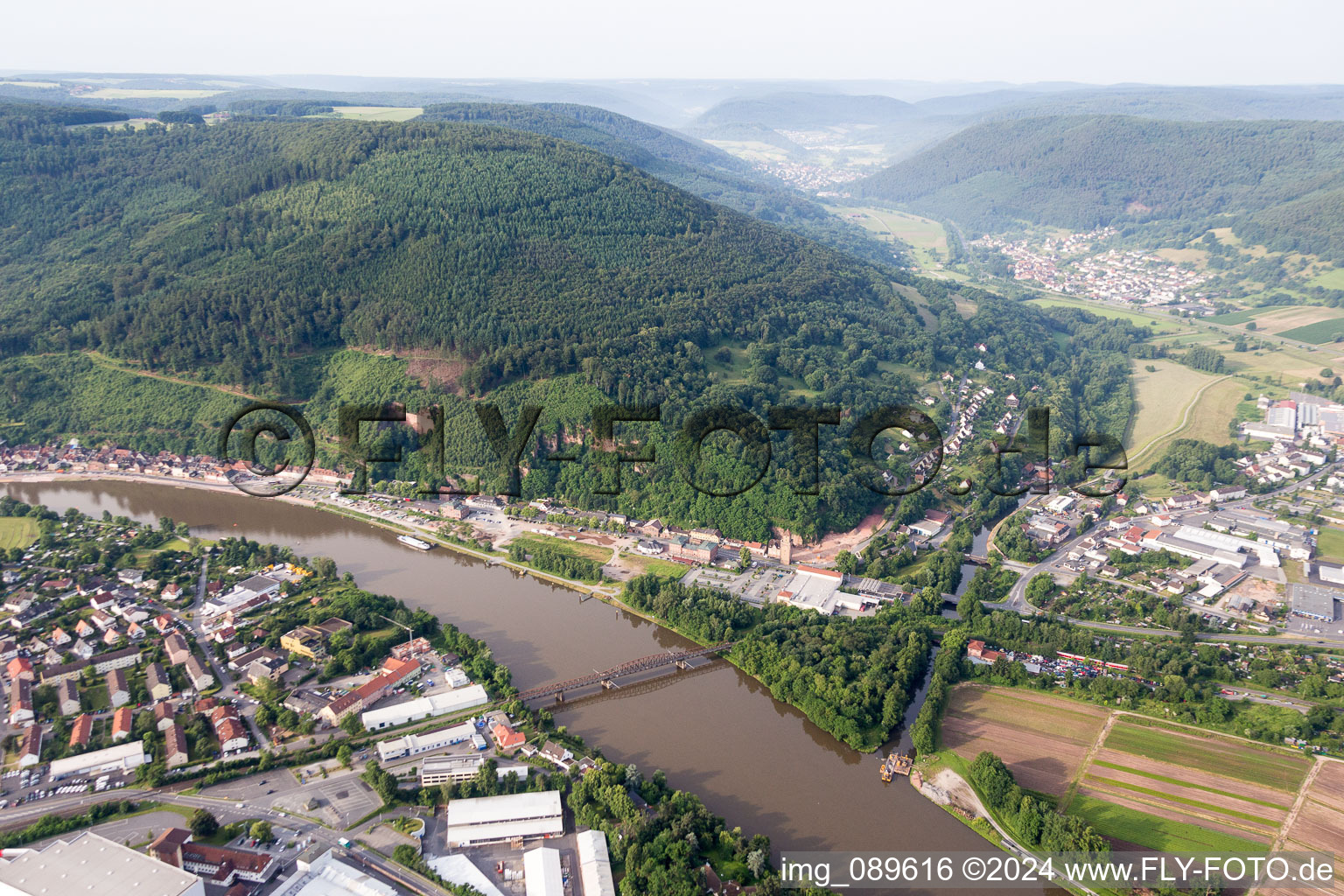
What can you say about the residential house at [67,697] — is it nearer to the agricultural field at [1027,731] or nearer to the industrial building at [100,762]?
the industrial building at [100,762]

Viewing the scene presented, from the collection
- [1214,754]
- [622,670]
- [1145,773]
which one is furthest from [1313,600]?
[622,670]

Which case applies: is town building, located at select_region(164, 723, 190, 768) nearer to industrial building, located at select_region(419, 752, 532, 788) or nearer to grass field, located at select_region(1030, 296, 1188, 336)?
industrial building, located at select_region(419, 752, 532, 788)

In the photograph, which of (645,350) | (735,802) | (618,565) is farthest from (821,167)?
(735,802)

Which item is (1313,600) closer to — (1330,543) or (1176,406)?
(1330,543)

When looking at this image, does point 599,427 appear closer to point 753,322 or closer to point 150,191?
point 753,322

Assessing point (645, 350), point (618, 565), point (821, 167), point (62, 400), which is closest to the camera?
point (618, 565)

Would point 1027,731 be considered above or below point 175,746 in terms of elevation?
above

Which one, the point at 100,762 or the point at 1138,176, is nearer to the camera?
the point at 100,762
